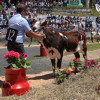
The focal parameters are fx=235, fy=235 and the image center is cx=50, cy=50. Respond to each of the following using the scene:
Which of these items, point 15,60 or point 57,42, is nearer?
point 15,60

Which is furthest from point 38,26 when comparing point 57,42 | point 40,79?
point 40,79

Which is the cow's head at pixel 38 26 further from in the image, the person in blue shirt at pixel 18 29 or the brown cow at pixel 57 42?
the person in blue shirt at pixel 18 29

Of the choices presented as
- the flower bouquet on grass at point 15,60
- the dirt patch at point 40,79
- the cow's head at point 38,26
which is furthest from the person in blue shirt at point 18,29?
the dirt patch at point 40,79

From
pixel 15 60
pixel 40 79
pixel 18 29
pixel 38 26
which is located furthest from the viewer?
pixel 40 79

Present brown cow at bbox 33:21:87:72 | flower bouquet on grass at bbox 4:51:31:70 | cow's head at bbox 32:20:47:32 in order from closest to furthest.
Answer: flower bouquet on grass at bbox 4:51:31:70
cow's head at bbox 32:20:47:32
brown cow at bbox 33:21:87:72

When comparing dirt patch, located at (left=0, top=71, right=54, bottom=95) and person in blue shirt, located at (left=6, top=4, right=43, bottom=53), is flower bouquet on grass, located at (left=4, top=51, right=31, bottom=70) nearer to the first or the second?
person in blue shirt, located at (left=6, top=4, right=43, bottom=53)

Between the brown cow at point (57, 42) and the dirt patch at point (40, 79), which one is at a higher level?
the brown cow at point (57, 42)

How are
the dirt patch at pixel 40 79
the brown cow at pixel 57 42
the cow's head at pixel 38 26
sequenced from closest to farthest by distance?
the dirt patch at pixel 40 79 → the cow's head at pixel 38 26 → the brown cow at pixel 57 42

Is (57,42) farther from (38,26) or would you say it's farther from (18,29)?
(18,29)

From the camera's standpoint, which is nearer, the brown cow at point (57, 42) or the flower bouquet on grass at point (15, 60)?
the flower bouquet on grass at point (15, 60)

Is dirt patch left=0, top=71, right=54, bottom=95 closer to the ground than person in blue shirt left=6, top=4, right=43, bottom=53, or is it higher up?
closer to the ground

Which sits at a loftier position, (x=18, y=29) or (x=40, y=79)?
(x=18, y=29)

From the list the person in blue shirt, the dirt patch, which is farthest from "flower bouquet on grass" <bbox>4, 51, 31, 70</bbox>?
the dirt patch

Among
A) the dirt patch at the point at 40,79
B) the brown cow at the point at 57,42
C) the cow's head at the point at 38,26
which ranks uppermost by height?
the cow's head at the point at 38,26
